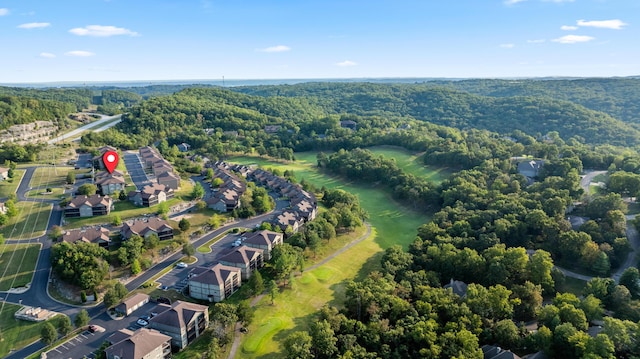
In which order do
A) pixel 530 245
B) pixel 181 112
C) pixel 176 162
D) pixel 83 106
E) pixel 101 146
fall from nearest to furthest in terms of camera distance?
pixel 530 245 < pixel 176 162 < pixel 101 146 < pixel 181 112 < pixel 83 106

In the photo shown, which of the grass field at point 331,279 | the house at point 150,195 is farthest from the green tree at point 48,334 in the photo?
the house at point 150,195

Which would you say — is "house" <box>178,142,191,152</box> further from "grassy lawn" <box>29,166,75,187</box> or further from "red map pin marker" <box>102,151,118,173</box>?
"red map pin marker" <box>102,151,118,173</box>

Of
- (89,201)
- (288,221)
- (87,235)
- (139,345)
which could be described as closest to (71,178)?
(89,201)

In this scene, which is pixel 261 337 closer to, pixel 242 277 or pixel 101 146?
pixel 242 277

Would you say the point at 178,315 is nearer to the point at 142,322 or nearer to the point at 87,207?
the point at 142,322

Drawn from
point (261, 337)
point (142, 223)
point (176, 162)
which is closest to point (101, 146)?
point (176, 162)

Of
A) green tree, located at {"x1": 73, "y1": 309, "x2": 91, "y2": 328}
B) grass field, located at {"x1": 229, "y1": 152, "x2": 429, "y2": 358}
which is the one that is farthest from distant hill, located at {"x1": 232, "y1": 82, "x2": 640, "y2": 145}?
green tree, located at {"x1": 73, "y1": 309, "x2": 91, "y2": 328}
